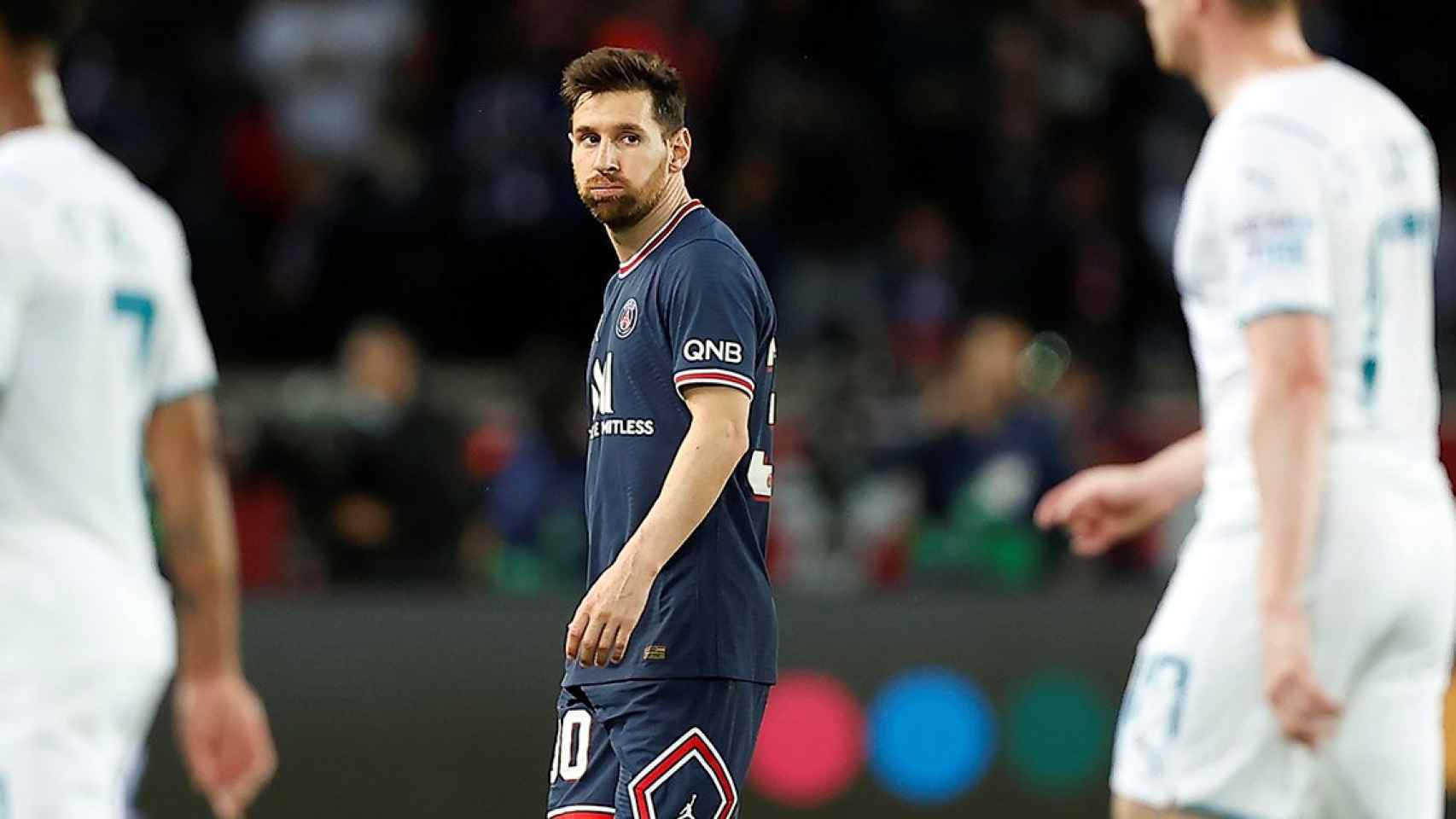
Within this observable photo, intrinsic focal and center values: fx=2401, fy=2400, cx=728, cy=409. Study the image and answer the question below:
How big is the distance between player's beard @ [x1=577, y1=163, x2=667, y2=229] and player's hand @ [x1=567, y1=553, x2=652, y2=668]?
84cm

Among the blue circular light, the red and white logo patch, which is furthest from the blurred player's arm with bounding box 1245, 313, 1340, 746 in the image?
the blue circular light

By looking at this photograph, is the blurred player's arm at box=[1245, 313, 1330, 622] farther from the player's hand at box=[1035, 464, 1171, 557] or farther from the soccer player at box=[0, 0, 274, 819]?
the soccer player at box=[0, 0, 274, 819]

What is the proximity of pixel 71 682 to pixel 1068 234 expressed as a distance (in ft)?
31.6

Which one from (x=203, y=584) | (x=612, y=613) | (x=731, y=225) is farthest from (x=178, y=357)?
(x=731, y=225)

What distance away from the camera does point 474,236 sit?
41.3 feet

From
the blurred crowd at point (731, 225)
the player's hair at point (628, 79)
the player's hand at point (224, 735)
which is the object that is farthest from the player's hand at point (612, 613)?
the blurred crowd at point (731, 225)

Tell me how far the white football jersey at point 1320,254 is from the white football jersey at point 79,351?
5.71ft

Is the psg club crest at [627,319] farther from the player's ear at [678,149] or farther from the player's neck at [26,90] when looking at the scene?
the player's neck at [26,90]

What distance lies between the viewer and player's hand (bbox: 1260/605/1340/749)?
12.6 feet

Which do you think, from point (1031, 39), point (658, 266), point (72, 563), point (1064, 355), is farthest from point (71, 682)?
point (1031, 39)

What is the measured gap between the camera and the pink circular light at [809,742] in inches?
385

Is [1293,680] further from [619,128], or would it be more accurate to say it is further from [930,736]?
[930,736]

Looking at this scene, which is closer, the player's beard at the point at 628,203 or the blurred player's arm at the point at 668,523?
the blurred player's arm at the point at 668,523

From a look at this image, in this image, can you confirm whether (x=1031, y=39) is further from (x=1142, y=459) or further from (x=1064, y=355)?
(x=1142, y=459)
